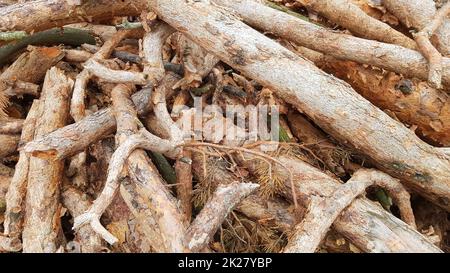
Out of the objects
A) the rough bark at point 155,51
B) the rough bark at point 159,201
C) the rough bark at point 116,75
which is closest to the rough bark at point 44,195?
the rough bark at point 116,75

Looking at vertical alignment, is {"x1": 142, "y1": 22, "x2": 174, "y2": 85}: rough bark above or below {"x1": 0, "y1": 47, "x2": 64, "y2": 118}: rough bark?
above

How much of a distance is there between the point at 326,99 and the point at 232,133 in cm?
58

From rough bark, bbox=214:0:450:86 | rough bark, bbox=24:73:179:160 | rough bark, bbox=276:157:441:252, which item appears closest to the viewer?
rough bark, bbox=276:157:441:252

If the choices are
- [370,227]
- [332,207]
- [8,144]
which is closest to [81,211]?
[8,144]

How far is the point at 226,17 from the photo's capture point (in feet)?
9.34

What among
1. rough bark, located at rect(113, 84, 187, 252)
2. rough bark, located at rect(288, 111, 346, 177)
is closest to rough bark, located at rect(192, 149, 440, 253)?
rough bark, located at rect(288, 111, 346, 177)

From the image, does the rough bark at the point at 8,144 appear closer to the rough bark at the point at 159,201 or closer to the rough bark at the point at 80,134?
the rough bark at the point at 80,134

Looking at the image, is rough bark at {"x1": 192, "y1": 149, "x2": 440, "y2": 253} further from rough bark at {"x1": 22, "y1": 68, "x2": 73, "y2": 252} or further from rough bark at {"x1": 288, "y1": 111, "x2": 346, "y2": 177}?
rough bark at {"x1": 22, "y1": 68, "x2": 73, "y2": 252}

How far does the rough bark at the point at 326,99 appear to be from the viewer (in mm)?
2582

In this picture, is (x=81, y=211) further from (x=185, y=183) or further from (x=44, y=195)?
(x=185, y=183)

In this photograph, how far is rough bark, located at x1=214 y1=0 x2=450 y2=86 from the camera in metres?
2.85

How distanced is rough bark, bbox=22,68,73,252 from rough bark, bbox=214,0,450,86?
1224 millimetres
